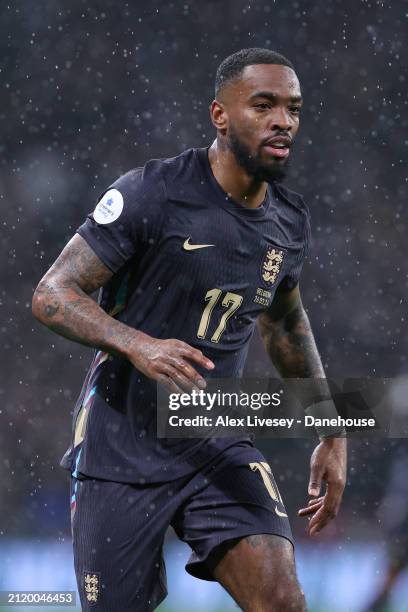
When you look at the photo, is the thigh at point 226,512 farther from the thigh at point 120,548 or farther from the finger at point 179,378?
the finger at point 179,378

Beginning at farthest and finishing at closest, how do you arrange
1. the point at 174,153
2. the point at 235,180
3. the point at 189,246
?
the point at 174,153 → the point at 235,180 → the point at 189,246

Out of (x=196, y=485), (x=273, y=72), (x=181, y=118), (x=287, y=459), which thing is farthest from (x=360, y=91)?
(x=196, y=485)

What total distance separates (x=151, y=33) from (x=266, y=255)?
4.65 metres

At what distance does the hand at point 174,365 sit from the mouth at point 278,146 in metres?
0.86

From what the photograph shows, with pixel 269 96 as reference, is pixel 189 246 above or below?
below

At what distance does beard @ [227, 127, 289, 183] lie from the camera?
3457 millimetres

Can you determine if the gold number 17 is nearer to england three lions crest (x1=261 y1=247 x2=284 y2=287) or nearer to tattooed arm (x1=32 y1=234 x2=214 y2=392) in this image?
england three lions crest (x1=261 y1=247 x2=284 y2=287)

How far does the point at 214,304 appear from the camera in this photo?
11.3 feet

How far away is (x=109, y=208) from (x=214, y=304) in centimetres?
46

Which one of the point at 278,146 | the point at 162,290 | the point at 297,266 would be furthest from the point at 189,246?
the point at 297,266

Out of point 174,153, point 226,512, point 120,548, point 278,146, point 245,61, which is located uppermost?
point 174,153

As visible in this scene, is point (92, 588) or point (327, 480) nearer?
point (92, 588)

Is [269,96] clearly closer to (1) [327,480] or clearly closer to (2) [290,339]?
(2) [290,339]

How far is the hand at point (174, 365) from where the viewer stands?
280 centimetres
